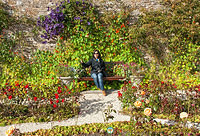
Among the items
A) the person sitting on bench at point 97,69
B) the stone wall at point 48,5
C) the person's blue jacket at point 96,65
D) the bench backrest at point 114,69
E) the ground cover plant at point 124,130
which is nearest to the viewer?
the ground cover plant at point 124,130

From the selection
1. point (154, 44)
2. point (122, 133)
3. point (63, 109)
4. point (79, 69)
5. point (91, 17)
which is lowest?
point (122, 133)

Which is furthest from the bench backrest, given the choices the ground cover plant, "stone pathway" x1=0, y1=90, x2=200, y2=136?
the ground cover plant

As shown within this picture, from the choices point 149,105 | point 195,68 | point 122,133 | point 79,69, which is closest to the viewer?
point 122,133

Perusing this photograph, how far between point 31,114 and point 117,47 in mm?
3292

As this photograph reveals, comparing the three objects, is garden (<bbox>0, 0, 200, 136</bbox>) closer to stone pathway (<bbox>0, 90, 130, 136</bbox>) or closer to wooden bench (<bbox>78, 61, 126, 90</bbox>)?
wooden bench (<bbox>78, 61, 126, 90</bbox>)

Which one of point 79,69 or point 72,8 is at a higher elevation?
point 72,8

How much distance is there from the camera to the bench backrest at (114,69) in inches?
222

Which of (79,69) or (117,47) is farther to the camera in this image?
(117,47)

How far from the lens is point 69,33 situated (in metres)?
6.13

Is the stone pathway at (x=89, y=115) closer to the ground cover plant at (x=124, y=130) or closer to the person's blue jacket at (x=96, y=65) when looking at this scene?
the ground cover plant at (x=124, y=130)

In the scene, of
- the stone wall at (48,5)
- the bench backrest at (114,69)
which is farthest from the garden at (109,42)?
the stone wall at (48,5)

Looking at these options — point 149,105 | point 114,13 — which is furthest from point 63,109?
point 114,13

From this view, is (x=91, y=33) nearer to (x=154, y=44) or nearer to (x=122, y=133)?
(x=154, y=44)

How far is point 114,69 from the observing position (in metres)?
5.80
